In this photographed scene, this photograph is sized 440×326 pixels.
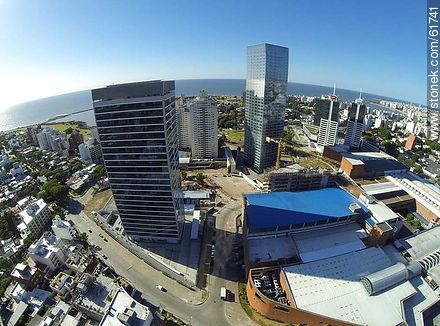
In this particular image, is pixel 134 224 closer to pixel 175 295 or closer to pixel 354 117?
pixel 175 295

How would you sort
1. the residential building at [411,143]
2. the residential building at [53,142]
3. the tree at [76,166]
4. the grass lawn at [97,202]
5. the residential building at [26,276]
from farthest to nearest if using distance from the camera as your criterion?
1. the residential building at [411,143]
2. the residential building at [53,142]
3. the tree at [76,166]
4. the grass lawn at [97,202]
5. the residential building at [26,276]

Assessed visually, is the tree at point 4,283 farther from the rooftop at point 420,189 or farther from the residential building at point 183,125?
the rooftop at point 420,189

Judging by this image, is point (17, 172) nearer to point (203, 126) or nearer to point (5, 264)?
point (5, 264)

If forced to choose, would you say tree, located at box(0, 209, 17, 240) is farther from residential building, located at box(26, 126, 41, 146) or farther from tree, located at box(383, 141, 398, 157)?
tree, located at box(383, 141, 398, 157)

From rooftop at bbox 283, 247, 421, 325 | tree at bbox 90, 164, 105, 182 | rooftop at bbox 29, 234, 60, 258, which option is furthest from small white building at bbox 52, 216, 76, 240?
rooftop at bbox 283, 247, 421, 325

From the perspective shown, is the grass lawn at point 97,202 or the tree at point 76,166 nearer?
the grass lawn at point 97,202

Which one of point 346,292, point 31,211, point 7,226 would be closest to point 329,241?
point 346,292

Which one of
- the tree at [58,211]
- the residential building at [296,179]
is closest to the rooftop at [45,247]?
the tree at [58,211]
